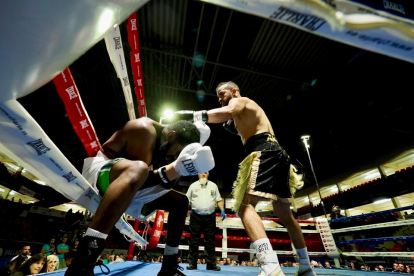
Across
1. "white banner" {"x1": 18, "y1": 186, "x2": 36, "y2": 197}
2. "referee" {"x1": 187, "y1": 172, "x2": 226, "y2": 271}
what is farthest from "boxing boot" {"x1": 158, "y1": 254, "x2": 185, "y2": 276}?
"white banner" {"x1": 18, "y1": 186, "x2": 36, "y2": 197}

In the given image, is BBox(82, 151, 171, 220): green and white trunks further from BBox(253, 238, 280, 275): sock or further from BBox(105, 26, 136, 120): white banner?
BBox(105, 26, 136, 120): white banner

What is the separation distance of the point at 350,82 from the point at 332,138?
394 centimetres

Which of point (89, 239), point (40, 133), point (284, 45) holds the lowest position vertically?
point (89, 239)

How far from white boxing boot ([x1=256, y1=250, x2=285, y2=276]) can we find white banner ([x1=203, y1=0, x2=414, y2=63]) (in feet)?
3.47

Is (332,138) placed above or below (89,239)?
above

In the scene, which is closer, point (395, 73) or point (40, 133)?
point (40, 133)

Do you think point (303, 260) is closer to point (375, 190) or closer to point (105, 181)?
point (105, 181)

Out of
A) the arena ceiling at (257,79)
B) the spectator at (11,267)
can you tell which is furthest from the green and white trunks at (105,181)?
the arena ceiling at (257,79)

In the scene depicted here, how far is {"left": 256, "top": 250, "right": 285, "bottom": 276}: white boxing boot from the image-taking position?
106 cm

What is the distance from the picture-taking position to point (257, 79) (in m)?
6.98

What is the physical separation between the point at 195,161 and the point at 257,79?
648 cm

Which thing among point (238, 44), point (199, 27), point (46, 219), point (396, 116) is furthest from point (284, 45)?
point (46, 219)

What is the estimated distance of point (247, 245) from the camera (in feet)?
39.4

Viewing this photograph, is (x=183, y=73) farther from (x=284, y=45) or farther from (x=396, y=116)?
(x=396, y=116)
